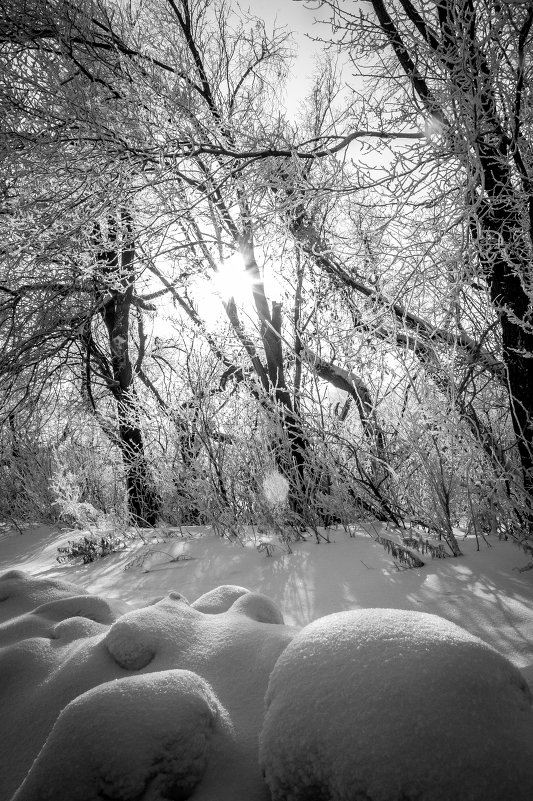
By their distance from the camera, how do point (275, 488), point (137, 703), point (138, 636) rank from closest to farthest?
point (137, 703), point (138, 636), point (275, 488)

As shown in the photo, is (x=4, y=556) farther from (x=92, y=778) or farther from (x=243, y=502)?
(x=92, y=778)

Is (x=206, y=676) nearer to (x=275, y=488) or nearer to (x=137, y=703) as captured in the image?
(x=137, y=703)

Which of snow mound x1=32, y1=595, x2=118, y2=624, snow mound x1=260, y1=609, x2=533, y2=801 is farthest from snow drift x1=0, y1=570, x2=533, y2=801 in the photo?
snow mound x1=32, y1=595, x2=118, y2=624

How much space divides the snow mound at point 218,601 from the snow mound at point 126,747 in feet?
2.01

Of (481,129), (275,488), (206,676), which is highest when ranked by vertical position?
(481,129)

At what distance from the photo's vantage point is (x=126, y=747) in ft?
2.82

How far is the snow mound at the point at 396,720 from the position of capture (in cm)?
75

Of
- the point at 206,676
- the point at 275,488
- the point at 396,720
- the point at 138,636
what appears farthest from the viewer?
the point at 275,488

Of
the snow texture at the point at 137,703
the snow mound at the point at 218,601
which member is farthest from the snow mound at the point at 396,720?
the snow mound at the point at 218,601

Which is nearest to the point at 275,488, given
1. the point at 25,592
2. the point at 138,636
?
the point at 25,592

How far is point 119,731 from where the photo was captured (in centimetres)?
87

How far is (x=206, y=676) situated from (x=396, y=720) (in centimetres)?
53

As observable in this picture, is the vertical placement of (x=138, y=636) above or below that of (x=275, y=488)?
below

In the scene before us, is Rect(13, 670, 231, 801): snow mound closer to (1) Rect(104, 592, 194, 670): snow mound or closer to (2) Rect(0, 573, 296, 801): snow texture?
(2) Rect(0, 573, 296, 801): snow texture
